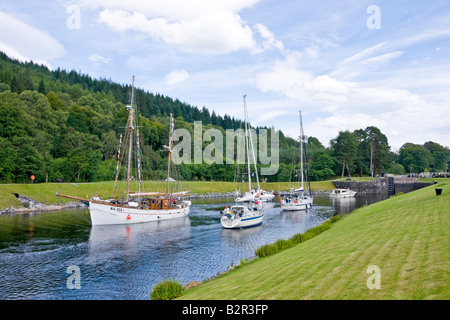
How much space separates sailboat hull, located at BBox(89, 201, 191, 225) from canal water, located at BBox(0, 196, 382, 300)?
2324 mm

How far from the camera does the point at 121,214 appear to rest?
5369cm

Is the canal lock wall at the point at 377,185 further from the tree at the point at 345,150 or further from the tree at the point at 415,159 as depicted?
the tree at the point at 415,159

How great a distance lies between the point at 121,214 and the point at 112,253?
819 inches

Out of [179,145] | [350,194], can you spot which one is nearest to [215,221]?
[350,194]

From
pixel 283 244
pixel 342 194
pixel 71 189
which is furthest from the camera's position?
pixel 342 194

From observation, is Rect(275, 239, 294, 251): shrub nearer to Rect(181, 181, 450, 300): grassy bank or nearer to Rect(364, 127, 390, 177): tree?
Rect(181, 181, 450, 300): grassy bank

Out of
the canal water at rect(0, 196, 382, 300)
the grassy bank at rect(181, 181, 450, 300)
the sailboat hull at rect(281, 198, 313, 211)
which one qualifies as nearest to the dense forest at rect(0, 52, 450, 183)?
the canal water at rect(0, 196, 382, 300)

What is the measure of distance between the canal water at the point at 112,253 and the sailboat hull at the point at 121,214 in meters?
2.32

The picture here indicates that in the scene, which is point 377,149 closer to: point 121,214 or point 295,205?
point 295,205

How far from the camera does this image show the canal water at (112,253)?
2342 cm

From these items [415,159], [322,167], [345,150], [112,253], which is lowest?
[112,253]

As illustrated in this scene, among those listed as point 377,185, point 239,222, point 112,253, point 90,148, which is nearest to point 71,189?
point 90,148

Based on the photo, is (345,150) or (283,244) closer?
(283,244)
